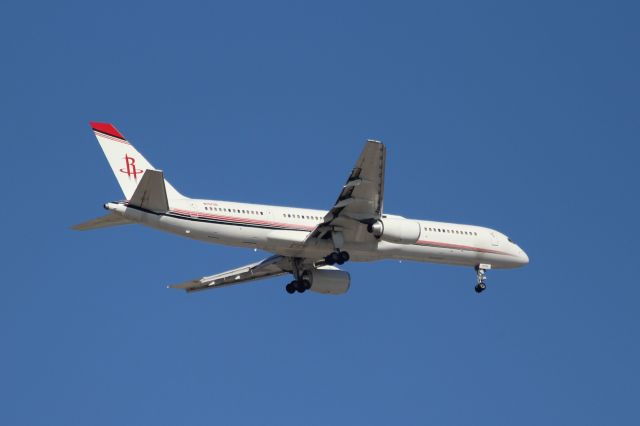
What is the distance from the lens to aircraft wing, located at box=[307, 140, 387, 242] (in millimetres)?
37344

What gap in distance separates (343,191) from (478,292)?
10003mm

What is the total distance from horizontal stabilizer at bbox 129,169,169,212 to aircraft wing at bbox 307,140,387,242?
252 inches

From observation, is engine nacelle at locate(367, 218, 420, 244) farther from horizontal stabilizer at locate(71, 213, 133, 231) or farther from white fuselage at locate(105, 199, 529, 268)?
horizontal stabilizer at locate(71, 213, 133, 231)

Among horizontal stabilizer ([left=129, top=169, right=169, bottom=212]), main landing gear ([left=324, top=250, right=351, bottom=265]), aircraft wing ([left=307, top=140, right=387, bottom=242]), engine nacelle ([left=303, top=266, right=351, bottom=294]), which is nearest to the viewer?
horizontal stabilizer ([left=129, top=169, right=169, bottom=212])

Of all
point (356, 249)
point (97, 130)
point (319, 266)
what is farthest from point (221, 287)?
point (97, 130)

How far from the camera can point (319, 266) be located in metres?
44.3

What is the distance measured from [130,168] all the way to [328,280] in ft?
34.1

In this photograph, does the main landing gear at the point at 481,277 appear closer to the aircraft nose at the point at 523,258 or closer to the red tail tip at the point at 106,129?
the aircraft nose at the point at 523,258

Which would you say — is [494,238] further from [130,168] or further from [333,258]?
[130,168]

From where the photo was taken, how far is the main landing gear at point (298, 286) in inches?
1746

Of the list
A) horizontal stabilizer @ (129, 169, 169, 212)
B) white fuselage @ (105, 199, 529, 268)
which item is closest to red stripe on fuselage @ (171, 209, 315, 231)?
white fuselage @ (105, 199, 529, 268)

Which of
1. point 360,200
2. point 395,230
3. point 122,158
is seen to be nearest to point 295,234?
point 360,200

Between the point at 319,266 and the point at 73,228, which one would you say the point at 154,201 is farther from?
the point at 319,266

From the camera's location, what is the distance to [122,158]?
38.8 m
